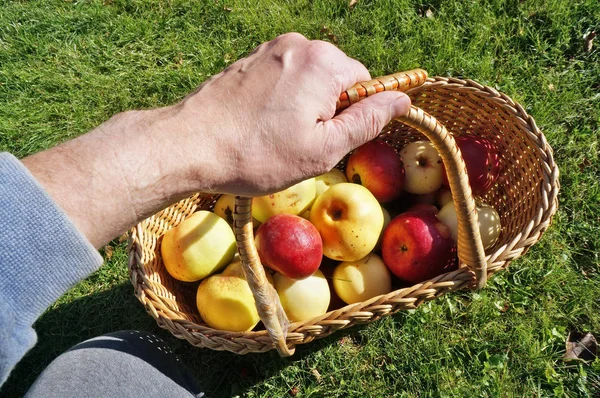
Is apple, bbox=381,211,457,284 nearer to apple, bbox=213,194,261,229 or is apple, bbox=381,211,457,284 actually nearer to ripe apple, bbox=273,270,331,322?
ripe apple, bbox=273,270,331,322

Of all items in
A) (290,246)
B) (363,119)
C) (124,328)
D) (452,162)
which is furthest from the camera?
(124,328)

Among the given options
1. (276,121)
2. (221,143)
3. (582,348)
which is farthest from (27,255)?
(582,348)

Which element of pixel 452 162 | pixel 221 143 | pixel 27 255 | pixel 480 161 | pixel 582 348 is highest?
pixel 221 143

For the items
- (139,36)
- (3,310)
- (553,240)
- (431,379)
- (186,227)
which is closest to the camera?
(3,310)

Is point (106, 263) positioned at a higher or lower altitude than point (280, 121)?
lower

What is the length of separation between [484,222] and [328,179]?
759mm

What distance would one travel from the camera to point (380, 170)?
2383 mm

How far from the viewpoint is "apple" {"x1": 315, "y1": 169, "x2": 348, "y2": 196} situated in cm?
247

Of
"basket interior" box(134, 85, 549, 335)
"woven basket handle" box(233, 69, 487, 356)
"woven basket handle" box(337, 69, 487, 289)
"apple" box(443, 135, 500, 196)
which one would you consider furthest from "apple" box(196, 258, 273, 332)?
"apple" box(443, 135, 500, 196)

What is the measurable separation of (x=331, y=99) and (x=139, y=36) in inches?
106

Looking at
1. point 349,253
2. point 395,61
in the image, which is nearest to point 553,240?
point 349,253

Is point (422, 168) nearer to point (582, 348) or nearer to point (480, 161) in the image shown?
point (480, 161)

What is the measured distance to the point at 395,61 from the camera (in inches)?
133

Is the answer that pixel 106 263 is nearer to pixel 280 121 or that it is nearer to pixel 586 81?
pixel 280 121
